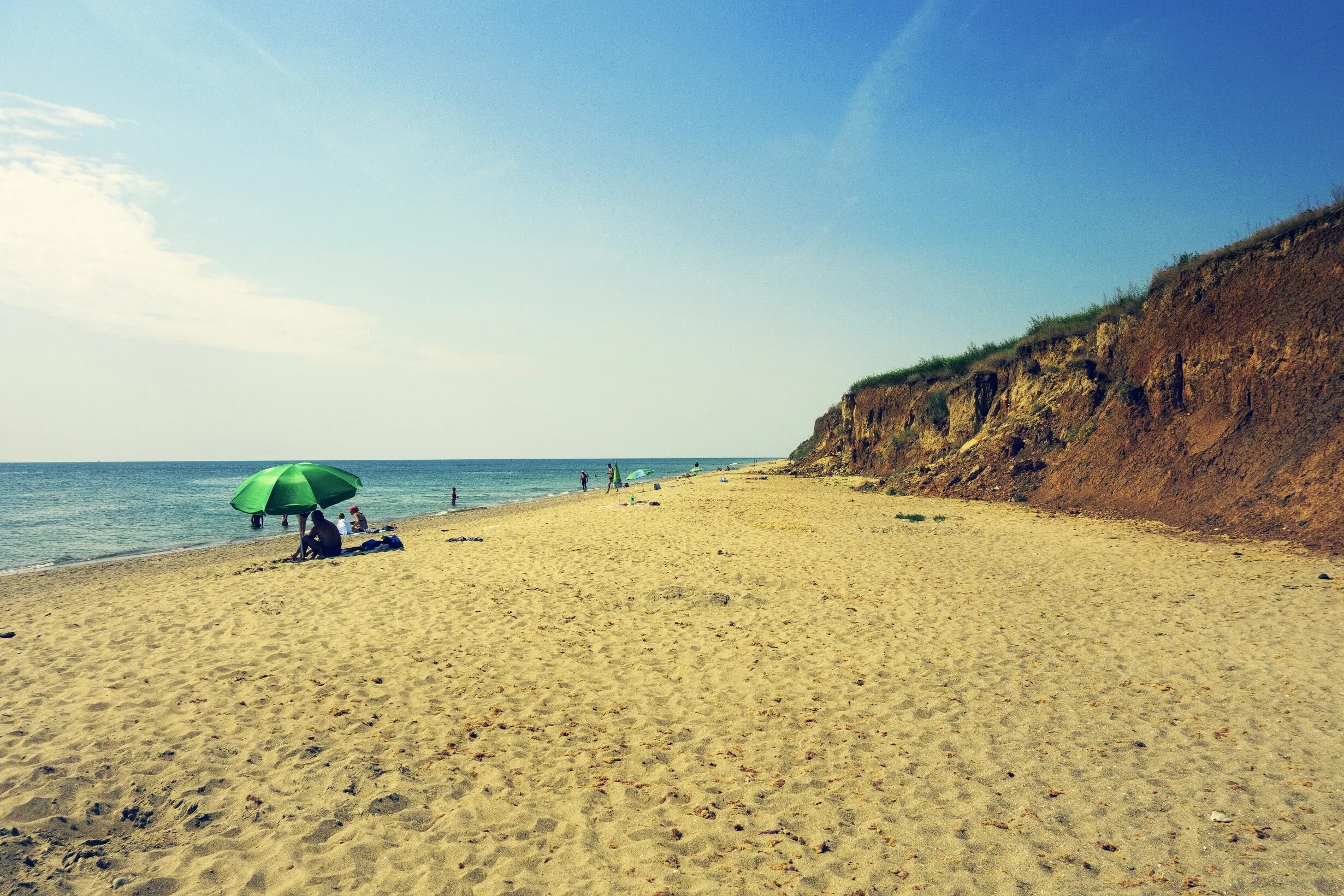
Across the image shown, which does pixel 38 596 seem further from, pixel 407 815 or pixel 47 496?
pixel 47 496

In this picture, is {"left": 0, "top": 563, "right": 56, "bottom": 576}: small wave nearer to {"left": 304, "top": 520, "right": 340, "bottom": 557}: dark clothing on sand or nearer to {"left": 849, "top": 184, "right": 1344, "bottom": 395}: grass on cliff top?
{"left": 304, "top": 520, "right": 340, "bottom": 557}: dark clothing on sand

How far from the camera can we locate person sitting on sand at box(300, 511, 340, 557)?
16438 millimetres

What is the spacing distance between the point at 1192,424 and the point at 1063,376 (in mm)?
7649

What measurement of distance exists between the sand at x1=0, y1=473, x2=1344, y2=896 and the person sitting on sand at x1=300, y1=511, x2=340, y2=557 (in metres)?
4.00

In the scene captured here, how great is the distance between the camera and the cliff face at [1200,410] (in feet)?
53.0

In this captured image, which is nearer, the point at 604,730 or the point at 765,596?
the point at 604,730

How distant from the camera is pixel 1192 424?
20.0 meters

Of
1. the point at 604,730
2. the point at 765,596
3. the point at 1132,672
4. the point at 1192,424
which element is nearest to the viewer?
the point at 604,730

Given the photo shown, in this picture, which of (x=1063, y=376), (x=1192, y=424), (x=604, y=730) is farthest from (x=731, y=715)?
(x=1063, y=376)

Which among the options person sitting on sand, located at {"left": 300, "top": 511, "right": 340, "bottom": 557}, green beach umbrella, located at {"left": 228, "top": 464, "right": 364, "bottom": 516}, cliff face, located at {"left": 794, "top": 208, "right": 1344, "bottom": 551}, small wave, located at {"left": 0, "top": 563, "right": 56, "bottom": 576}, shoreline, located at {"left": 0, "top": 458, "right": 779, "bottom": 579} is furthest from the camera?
shoreline, located at {"left": 0, "top": 458, "right": 779, "bottom": 579}

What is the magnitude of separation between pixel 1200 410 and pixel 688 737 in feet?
72.9

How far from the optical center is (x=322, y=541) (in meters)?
16.5

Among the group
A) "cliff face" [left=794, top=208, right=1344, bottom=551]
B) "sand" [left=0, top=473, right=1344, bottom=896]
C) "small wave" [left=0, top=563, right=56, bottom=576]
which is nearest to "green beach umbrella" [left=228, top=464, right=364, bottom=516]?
"sand" [left=0, top=473, right=1344, bottom=896]

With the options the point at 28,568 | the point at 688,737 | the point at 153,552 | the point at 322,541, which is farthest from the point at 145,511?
the point at 688,737
